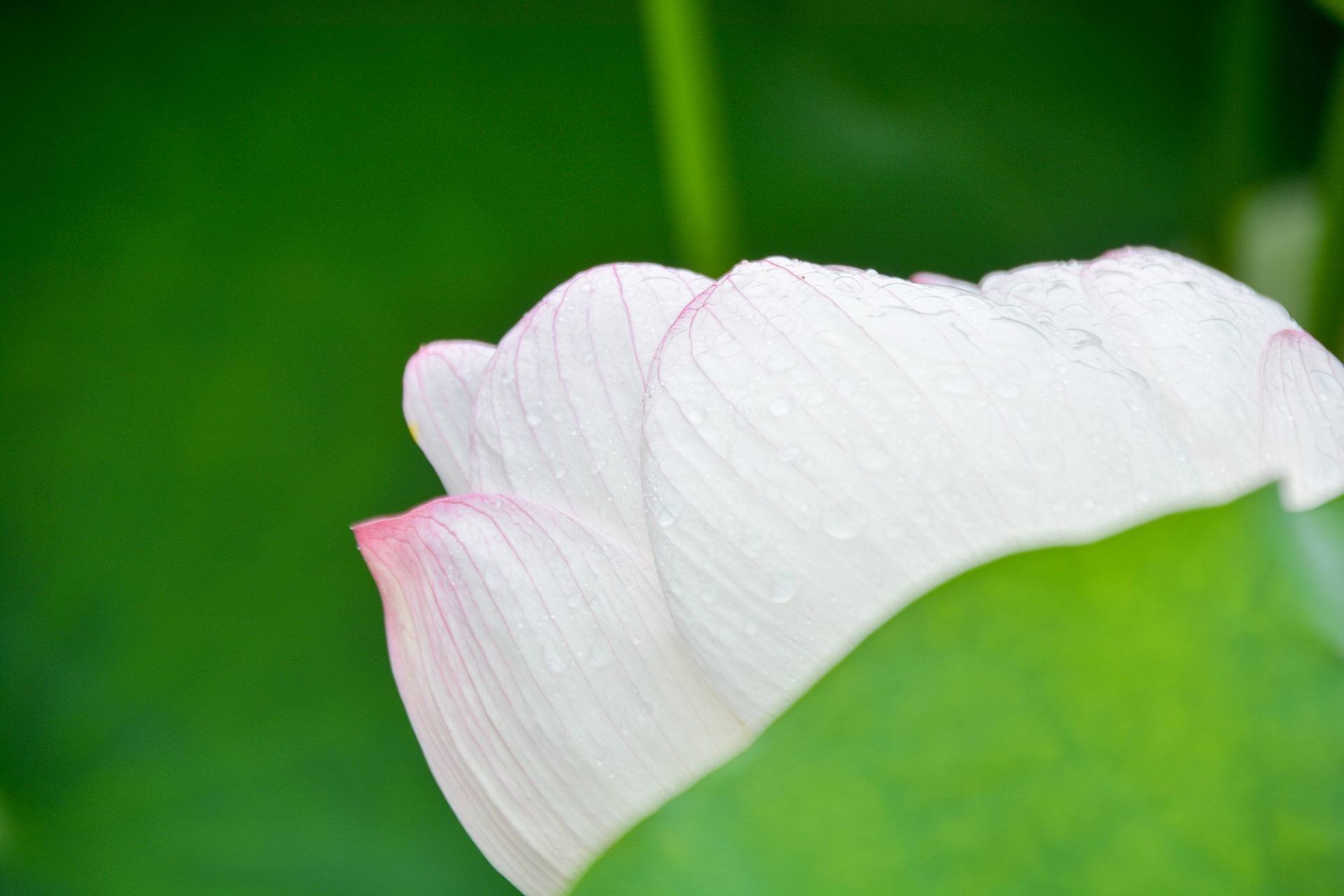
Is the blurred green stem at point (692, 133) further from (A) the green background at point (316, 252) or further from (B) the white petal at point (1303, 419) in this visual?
(B) the white petal at point (1303, 419)

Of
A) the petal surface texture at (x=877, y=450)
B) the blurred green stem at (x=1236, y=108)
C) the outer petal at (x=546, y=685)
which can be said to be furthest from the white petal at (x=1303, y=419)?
the blurred green stem at (x=1236, y=108)

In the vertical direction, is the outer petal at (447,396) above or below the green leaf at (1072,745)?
above

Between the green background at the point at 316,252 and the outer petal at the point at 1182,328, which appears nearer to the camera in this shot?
the outer petal at the point at 1182,328

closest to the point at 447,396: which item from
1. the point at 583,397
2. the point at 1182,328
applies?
the point at 583,397

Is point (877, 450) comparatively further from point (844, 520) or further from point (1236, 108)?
point (1236, 108)

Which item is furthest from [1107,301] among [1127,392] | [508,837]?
[508,837]

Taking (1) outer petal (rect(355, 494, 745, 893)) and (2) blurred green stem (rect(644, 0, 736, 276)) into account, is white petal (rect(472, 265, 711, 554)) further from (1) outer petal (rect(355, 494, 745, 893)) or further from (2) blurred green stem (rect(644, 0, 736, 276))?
(2) blurred green stem (rect(644, 0, 736, 276))

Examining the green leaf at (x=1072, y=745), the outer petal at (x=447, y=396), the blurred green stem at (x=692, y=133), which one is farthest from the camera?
the blurred green stem at (x=692, y=133)
